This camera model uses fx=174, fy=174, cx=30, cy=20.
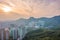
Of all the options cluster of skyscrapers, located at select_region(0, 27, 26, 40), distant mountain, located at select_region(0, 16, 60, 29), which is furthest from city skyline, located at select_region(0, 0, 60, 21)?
cluster of skyscrapers, located at select_region(0, 27, 26, 40)

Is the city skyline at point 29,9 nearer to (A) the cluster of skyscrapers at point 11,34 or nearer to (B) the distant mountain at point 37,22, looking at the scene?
(B) the distant mountain at point 37,22

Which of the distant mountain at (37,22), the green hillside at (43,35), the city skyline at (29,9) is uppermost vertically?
the city skyline at (29,9)

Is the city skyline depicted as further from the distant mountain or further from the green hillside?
the green hillside

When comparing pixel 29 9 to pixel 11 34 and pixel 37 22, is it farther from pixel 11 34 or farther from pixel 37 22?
pixel 11 34

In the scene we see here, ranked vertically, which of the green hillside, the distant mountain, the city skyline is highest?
the city skyline

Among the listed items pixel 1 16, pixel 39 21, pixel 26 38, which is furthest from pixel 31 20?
pixel 1 16

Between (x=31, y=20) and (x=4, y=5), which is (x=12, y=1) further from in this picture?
(x=31, y=20)

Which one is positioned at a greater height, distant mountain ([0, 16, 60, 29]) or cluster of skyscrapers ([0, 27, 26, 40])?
distant mountain ([0, 16, 60, 29])

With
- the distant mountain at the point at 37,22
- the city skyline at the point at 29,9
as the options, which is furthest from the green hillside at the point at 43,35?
the city skyline at the point at 29,9

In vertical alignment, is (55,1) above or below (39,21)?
above

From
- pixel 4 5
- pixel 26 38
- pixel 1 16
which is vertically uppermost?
pixel 4 5

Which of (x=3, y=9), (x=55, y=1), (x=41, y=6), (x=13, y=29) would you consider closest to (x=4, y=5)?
(x=3, y=9)
